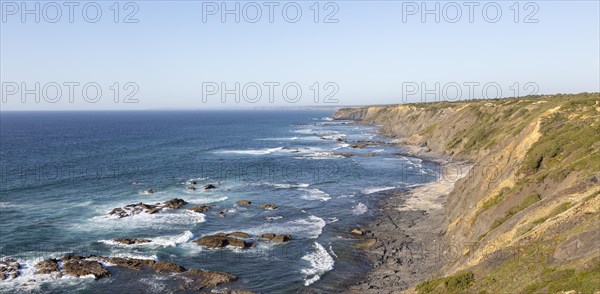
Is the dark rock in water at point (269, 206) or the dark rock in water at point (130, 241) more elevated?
the dark rock in water at point (269, 206)

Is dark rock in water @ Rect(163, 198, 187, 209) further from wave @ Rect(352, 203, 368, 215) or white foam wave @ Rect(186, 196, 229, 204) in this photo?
wave @ Rect(352, 203, 368, 215)

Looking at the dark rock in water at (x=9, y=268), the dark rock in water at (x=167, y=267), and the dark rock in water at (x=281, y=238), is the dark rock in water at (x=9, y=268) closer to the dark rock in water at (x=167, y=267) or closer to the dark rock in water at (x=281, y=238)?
the dark rock in water at (x=167, y=267)

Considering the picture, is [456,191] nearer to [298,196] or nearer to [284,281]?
[298,196]

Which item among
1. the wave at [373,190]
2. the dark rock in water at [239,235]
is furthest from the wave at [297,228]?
the wave at [373,190]

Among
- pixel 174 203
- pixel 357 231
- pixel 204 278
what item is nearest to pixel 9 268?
pixel 204 278

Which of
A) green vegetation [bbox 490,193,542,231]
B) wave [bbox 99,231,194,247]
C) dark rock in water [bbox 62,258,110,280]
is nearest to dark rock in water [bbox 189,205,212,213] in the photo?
wave [bbox 99,231,194,247]

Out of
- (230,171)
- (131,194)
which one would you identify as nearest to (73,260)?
(131,194)

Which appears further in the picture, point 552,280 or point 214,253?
point 214,253
